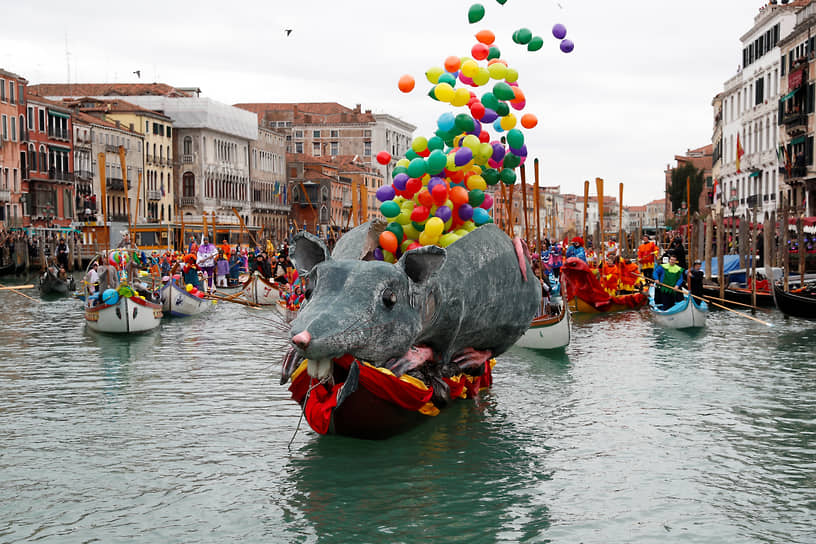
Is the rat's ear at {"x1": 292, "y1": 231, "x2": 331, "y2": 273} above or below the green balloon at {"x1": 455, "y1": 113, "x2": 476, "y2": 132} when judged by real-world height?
below

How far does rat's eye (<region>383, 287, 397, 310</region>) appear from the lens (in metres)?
9.73

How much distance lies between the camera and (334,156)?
120500mm

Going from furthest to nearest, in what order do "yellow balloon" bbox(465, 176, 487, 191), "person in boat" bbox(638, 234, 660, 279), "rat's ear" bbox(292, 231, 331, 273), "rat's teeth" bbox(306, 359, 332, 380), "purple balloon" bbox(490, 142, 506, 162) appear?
"person in boat" bbox(638, 234, 660, 279) < "purple balloon" bbox(490, 142, 506, 162) < "yellow balloon" bbox(465, 176, 487, 191) < "rat's ear" bbox(292, 231, 331, 273) < "rat's teeth" bbox(306, 359, 332, 380)

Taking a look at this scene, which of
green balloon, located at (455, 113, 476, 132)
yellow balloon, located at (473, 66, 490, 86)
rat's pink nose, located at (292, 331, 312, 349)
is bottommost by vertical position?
rat's pink nose, located at (292, 331, 312, 349)

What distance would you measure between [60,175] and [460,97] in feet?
196

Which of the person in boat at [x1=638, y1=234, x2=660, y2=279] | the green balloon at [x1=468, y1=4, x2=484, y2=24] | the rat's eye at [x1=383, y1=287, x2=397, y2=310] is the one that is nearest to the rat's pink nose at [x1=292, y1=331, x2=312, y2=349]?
the rat's eye at [x1=383, y1=287, x2=397, y2=310]

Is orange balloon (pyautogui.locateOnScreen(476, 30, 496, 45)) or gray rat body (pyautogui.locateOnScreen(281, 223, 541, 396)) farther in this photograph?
orange balloon (pyautogui.locateOnScreen(476, 30, 496, 45))

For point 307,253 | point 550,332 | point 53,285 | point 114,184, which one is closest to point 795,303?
point 550,332

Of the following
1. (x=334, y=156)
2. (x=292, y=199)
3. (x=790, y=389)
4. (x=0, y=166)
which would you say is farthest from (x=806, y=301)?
(x=334, y=156)

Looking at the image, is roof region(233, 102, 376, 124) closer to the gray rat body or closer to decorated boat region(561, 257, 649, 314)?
decorated boat region(561, 257, 649, 314)

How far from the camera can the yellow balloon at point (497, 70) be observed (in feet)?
40.1

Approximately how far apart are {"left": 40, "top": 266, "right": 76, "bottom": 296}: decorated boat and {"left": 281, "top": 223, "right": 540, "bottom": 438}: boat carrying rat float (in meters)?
27.0

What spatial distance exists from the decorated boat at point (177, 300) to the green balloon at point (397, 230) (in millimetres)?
16462

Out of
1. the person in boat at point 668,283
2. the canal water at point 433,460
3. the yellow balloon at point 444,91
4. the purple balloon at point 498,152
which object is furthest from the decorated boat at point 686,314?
the yellow balloon at point 444,91
